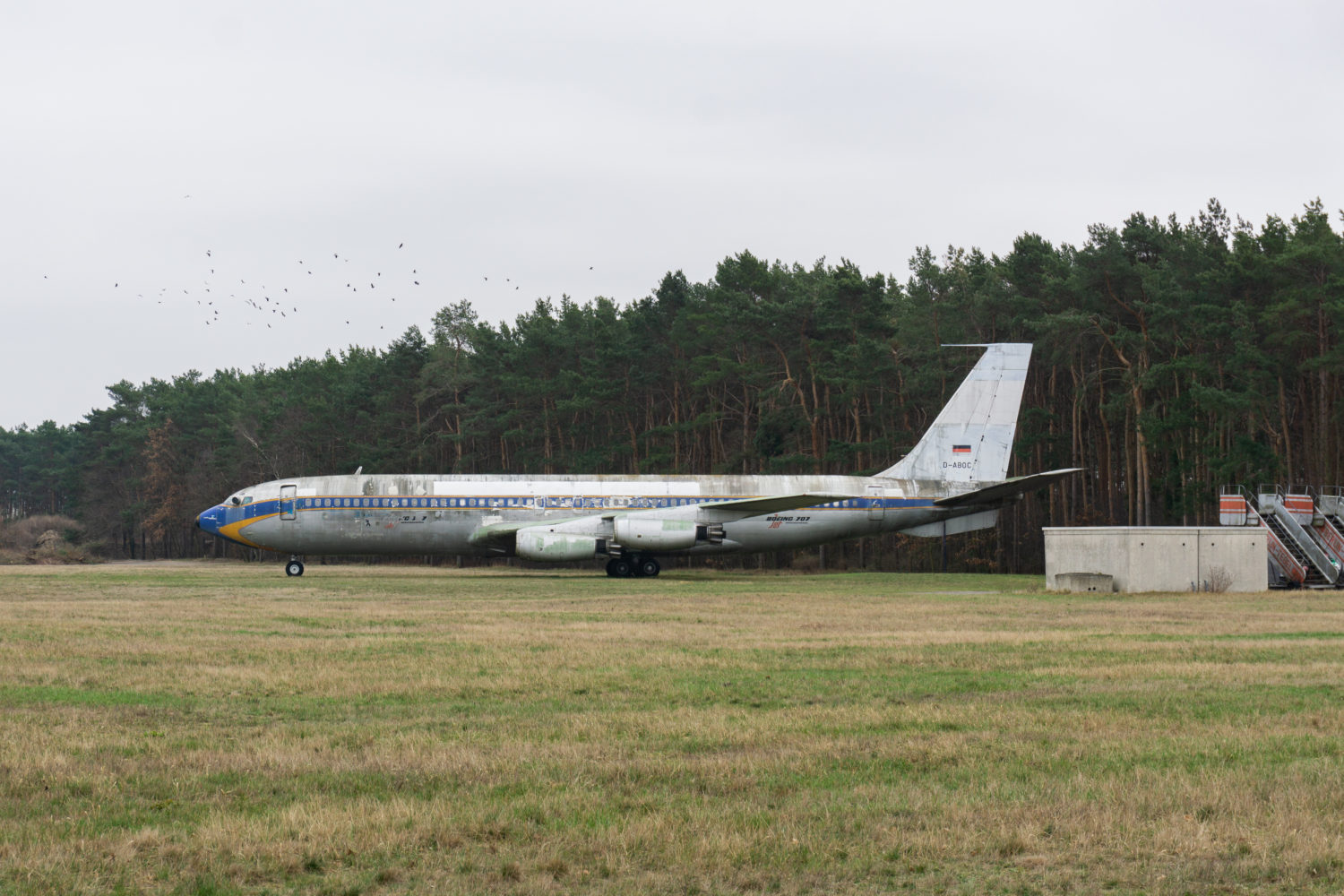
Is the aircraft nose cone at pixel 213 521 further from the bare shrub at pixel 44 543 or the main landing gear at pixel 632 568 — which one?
the bare shrub at pixel 44 543

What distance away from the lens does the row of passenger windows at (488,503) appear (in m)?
41.8

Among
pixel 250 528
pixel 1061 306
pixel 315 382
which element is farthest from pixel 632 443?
pixel 315 382

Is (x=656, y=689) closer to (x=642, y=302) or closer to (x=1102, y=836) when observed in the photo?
(x=1102, y=836)

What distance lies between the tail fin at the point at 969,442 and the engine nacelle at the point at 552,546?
11.1m

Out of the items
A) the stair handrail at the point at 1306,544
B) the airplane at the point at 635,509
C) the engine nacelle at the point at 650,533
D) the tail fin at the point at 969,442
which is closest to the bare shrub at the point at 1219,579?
the stair handrail at the point at 1306,544

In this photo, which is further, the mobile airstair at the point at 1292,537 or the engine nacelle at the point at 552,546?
the engine nacelle at the point at 552,546

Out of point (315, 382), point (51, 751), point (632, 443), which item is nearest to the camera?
point (51, 751)

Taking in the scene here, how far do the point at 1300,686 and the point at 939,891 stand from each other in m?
8.23

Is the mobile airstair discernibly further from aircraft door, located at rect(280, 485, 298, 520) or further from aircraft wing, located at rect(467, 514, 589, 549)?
aircraft door, located at rect(280, 485, 298, 520)

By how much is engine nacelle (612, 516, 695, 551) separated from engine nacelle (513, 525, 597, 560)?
1.07 meters

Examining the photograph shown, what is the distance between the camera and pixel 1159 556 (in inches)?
1162

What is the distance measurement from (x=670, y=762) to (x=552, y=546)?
31.7 metres

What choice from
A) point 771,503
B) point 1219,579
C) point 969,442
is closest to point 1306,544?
point 1219,579

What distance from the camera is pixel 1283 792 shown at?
24.6 ft
